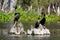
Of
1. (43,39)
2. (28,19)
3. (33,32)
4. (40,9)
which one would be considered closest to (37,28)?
(33,32)

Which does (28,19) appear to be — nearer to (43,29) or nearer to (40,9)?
(40,9)

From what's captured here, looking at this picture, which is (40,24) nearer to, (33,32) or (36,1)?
(33,32)

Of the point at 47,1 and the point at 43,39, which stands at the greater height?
the point at 47,1

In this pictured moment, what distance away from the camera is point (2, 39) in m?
37.3

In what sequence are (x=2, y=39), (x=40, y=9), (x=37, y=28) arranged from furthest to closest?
(x=40, y=9), (x=37, y=28), (x=2, y=39)

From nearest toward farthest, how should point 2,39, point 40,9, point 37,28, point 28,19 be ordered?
point 2,39, point 37,28, point 28,19, point 40,9

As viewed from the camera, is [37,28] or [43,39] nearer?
[43,39]

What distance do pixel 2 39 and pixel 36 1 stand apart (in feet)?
269

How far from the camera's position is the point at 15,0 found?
120m

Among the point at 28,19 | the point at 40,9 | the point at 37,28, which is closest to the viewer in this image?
the point at 37,28

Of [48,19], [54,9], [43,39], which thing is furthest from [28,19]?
[43,39]

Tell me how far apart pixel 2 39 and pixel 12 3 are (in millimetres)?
86585

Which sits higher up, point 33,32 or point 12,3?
point 12,3

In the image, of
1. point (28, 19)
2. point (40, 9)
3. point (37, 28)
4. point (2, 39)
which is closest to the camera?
point (2, 39)
